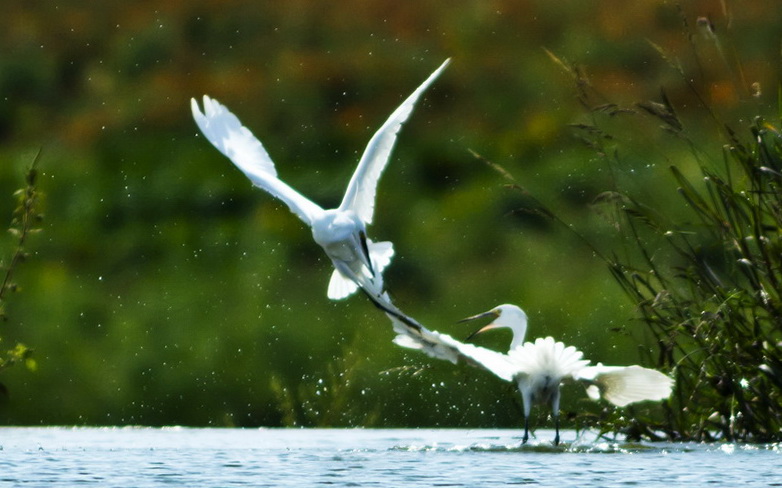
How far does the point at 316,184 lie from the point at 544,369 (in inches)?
201

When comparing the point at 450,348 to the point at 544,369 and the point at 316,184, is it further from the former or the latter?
the point at 316,184

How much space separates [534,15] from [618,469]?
11686 millimetres

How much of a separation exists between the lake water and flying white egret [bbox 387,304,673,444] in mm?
218

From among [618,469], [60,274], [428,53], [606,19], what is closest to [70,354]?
[60,274]

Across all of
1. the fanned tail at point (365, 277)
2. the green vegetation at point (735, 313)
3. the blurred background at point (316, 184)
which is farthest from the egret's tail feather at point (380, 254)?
the green vegetation at point (735, 313)

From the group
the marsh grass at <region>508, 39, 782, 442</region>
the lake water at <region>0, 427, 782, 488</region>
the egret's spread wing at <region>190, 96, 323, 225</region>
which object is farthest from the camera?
the egret's spread wing at <region>190, 96, 323, 225</region>

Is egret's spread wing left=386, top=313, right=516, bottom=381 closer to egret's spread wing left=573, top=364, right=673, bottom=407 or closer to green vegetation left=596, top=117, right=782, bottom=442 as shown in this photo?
egret's spread wing left=573, top=364, right=673, bottom=407

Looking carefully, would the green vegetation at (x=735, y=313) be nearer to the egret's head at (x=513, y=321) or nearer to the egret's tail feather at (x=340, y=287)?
the egret's head at (x=513, y=321)

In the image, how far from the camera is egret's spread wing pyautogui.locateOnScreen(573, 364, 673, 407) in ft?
22.7

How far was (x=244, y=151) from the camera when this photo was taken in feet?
26.9

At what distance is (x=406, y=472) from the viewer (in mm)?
6484

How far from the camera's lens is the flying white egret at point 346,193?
7793mm

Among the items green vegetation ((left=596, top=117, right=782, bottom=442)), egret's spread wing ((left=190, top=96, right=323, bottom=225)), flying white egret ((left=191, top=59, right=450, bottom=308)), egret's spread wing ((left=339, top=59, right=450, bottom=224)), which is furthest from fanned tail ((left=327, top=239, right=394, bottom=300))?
green vegetation ((left=596, top=117, right=782, bottom=442))

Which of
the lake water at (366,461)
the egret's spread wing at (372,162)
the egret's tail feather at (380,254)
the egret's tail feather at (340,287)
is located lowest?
the lake water at (366,461)
